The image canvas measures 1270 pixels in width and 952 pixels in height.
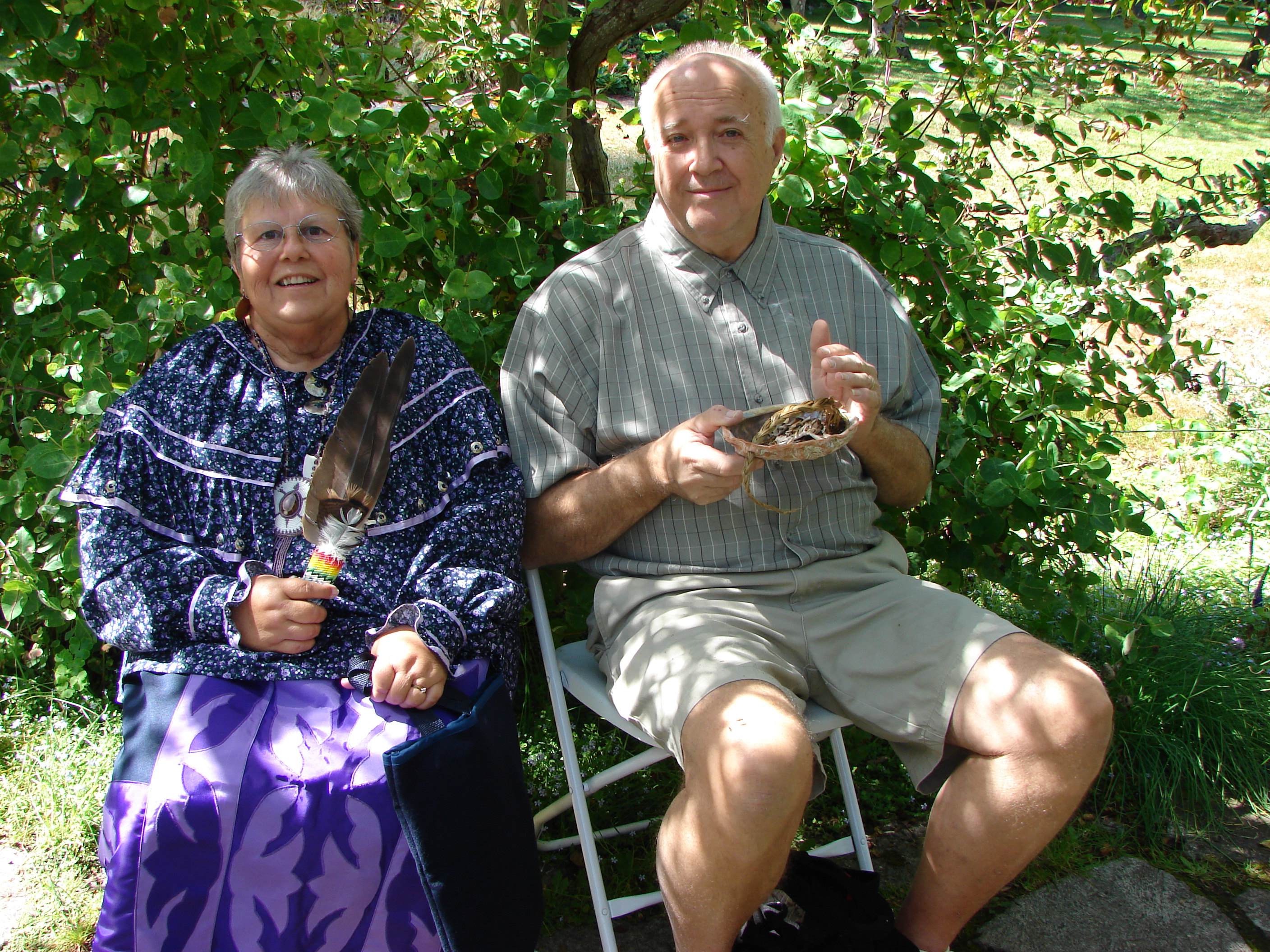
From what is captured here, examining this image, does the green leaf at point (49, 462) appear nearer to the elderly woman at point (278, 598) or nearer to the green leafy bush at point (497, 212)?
the green leafy bush at point (497, 212)

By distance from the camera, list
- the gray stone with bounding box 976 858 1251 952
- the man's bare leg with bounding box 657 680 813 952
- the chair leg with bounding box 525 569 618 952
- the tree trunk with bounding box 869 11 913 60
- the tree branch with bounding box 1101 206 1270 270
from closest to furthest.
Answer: the man's bare leg with bounding box 657 680 813 952 < the chair leg with bounding box 525 569 618 952 < the gray stone with bounding box 976 858 1251 952 < the tree trunk with bounding box 869 11 913 60 < the tree branch with bounding box 1101 206 1270 270

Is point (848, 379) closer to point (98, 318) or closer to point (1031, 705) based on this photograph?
point (1031, 705)

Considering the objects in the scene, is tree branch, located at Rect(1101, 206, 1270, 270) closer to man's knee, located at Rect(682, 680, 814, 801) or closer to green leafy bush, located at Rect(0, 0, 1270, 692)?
green leafy bush, located at Rect(0, 0, 1270, 692)

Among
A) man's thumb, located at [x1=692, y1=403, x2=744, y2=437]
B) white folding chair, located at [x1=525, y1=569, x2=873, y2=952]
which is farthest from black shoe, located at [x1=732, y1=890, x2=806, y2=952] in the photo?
man's thumb, located at [x1=692, y1=403, x2=744, y2=437]

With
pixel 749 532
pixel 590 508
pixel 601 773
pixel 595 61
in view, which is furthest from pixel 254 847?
pixel 595 61

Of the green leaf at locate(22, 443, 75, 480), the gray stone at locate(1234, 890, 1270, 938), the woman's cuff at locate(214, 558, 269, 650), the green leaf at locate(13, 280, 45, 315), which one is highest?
the green leaf at locate(13, 280, 45, 315)

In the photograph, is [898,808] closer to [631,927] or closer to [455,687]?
[631,927]

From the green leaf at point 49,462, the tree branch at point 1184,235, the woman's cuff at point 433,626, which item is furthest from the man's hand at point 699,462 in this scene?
the tree branch at point 1184,235

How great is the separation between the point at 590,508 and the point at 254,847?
2.98 feet

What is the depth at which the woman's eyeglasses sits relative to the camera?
2.10 m

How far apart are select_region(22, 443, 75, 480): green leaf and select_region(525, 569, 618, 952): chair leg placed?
1178 millimetres

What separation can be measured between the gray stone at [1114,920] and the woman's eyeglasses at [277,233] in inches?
85.8

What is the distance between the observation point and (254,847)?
1.74 meters

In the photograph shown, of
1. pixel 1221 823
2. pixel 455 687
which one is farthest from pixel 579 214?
pixel 1221 823
